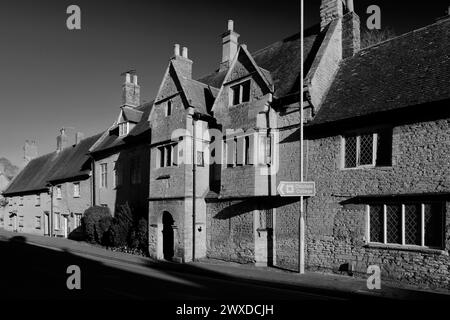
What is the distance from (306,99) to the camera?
49.6 feet

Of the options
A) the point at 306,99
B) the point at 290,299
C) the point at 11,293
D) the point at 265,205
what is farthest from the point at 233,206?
the point at 11,293

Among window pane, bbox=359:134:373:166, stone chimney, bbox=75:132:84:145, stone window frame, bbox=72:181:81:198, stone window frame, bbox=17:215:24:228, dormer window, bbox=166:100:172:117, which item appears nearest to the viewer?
window pane, bbox=359:134:373:166

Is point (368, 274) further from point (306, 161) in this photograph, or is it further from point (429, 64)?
point (429, 64)

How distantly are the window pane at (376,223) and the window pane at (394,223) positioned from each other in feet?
0.77

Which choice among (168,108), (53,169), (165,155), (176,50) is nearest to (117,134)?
(168,108)

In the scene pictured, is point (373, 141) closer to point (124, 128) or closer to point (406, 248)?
point (406, 248)

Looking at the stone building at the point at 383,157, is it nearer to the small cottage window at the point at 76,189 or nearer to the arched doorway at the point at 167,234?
the arched doorway at the point at 167,234

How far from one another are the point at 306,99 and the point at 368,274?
23.6ft

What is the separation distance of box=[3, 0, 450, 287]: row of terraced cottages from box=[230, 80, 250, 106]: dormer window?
53mm

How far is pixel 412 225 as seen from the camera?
1207 cm

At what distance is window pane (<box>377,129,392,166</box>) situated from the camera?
12.9 m

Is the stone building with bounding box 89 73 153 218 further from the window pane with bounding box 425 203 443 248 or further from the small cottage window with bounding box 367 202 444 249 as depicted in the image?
the window pane with bounding box 425 203 443 248

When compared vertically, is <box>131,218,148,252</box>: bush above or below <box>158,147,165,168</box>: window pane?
below

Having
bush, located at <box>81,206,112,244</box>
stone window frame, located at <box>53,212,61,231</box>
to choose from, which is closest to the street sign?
bush, located at <box>81,206,112,244</box>
